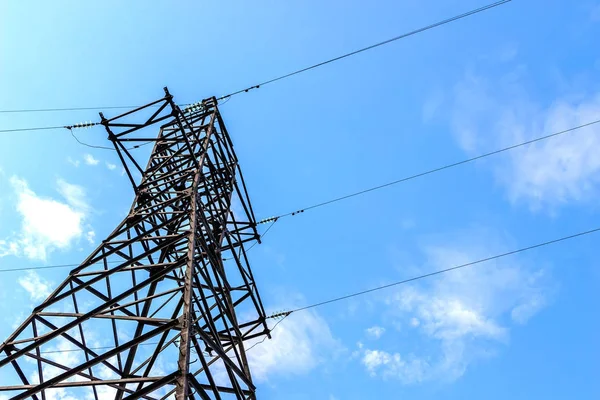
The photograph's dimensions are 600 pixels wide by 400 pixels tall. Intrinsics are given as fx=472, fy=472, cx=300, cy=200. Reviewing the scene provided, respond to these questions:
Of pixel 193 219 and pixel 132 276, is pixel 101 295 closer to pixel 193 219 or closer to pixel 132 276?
pixel 132 276

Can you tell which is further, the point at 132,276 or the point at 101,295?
the point at 132,276

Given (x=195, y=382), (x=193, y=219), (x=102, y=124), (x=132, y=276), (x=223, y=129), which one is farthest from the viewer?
(x=223, y=129)

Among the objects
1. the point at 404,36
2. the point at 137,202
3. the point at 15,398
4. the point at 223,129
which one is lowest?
the point at 15,398

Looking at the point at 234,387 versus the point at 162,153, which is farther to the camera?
the point at 162,153

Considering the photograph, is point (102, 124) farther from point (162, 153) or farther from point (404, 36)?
point (404, 36)

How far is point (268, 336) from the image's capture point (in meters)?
11.5

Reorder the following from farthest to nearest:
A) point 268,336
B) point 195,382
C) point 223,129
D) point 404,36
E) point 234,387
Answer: point 404,36
point 223,129
point 268,336
point 234,387
point 195,382

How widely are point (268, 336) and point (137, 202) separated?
4.60 meters

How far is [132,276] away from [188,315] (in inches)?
156

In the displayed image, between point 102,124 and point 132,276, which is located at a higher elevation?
point 102,124

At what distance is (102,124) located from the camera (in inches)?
496

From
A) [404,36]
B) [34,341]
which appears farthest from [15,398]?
[404,36]

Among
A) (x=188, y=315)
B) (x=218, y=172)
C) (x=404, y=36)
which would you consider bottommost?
(x=188, y=315)

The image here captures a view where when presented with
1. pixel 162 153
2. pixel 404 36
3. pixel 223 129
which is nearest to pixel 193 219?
pixel 162 153
